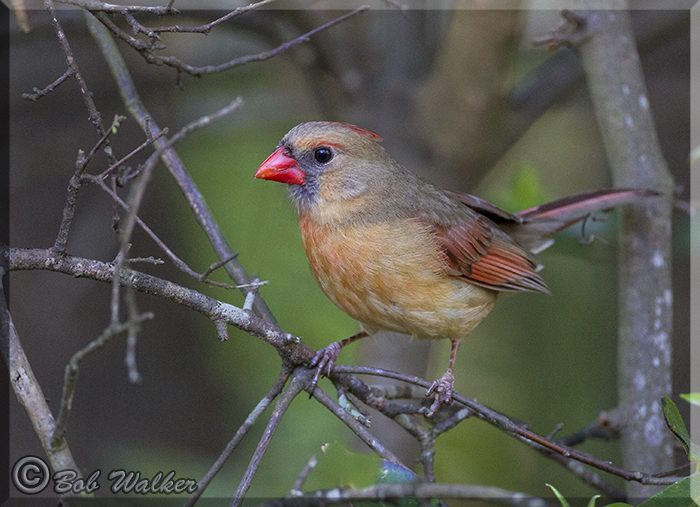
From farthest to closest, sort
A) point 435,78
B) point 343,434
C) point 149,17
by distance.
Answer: point 435,78 → point 343,434 → point 149,17

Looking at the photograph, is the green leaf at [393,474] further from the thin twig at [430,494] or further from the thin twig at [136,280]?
the thin twig at [136,280]

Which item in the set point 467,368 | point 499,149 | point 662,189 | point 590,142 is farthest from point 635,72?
point 467,368

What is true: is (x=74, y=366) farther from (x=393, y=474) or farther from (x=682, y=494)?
(x=682, y=494)

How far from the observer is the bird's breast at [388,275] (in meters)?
2.80

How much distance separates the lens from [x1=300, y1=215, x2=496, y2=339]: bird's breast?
2801 millimetres

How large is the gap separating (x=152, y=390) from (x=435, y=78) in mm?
2779

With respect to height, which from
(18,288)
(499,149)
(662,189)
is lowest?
(18,288)

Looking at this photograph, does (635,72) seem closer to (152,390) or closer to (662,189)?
(662,189)

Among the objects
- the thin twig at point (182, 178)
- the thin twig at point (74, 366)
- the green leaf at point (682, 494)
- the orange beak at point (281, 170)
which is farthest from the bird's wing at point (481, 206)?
the thin twig at point (74, 366)

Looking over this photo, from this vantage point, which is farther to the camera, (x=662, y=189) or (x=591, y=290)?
(x=591, y=290)

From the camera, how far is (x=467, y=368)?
5.12 metres

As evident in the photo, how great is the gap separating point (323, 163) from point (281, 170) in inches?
8.0

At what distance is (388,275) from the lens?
9.16 feet

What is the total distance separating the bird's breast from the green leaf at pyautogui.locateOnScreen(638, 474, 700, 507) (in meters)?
1.31
